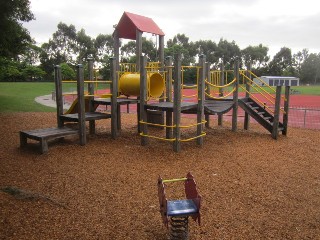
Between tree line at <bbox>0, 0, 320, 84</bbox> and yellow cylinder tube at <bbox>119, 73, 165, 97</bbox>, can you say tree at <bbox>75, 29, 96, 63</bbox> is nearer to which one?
tree line at <bbox>0, 0, 320, 84</bbox>

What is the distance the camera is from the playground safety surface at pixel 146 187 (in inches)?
162

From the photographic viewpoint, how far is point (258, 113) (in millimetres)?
10586

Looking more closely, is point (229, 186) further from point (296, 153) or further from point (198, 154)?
point (296, 153)

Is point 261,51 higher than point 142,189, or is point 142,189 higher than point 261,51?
point 261,51

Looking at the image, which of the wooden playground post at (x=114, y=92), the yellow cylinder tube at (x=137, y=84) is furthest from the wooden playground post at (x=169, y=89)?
the wooden playground post at (x=114, y=92)

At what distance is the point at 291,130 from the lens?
1209 centimetres

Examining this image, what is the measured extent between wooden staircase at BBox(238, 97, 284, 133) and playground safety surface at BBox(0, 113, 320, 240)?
105cm

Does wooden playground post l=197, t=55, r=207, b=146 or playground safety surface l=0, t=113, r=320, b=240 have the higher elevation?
wooden playground post l=197, t=55, r=207, b=146

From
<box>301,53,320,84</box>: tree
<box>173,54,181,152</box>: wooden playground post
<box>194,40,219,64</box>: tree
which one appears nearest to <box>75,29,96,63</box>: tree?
<box>194,40,219,64</box>: tree

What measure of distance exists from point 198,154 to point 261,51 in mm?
74892

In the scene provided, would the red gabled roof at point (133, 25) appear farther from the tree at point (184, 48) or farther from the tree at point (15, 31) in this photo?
the tree at point (184, 48)

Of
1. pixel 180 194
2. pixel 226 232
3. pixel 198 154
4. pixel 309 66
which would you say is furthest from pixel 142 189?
pixel 309 66

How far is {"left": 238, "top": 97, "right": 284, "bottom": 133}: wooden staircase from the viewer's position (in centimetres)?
1048

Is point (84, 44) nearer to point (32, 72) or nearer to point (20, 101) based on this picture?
point (32, 72)
